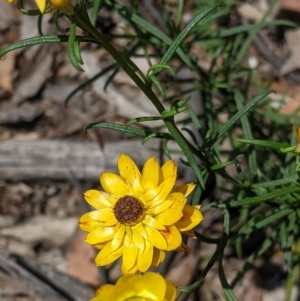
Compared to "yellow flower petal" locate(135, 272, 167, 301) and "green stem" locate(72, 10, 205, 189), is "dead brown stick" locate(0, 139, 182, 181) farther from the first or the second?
"yellow flower petal" locate(135, 272, 167, 301)

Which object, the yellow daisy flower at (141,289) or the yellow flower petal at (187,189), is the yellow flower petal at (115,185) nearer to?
the yellow flower petal at (187,189)

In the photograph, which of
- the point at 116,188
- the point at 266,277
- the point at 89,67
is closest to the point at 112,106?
the point at 89,67

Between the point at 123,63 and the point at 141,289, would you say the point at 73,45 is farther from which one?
the point at 141,289

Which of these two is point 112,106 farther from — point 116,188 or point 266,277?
point 116,188

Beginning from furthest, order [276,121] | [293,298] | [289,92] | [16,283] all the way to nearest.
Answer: [289,92] < [16,283] < [293,298] < [276,121]

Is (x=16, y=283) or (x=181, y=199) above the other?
(x=181, y=199)

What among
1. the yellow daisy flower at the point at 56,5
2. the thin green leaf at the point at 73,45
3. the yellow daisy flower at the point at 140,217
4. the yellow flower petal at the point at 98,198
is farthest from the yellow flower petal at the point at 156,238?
the yellow daisy flower at the point at 56,5

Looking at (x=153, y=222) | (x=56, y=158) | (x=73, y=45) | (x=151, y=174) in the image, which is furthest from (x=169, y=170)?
(x=56, y=158)

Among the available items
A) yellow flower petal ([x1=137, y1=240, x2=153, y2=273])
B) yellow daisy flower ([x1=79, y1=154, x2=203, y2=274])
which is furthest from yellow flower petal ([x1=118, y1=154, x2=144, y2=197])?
yellow flower petal ([x1=137, y1=240, x2=153, y2=273])
